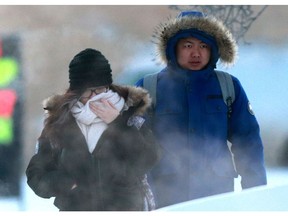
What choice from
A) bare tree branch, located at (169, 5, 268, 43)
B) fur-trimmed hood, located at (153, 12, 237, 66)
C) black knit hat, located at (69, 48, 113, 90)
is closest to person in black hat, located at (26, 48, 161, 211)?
black knit hat, located at (69, 48, 113, 90)

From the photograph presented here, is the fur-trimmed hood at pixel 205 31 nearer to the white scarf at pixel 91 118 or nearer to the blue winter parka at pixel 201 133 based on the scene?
the blue winter parka at pixel 201 133

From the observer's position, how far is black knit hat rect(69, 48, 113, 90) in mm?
2215

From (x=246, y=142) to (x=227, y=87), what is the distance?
0.68ft

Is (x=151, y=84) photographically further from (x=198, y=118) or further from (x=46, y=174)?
(x=46, y=174)

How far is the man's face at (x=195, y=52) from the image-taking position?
2307mm

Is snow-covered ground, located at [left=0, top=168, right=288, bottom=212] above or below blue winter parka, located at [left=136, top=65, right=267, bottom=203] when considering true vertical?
below

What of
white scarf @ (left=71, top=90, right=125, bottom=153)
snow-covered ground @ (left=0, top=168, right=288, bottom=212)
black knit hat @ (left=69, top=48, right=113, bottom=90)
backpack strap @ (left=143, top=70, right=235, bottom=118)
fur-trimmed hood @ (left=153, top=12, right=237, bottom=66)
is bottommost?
snow-covered ground @ (left=0, top=168, right=288, bottom=212)

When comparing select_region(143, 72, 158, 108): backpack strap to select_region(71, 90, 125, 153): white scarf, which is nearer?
select_region(71, 90, 125, 153): white scarf

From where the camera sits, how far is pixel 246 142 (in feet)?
7.64

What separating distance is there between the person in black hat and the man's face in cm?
20

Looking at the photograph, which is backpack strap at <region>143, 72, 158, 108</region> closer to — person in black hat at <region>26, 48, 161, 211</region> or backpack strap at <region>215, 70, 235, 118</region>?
person in black hat at <region>26, 48, 161, 211</region>

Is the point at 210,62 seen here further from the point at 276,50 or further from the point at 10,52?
the point at 10,52

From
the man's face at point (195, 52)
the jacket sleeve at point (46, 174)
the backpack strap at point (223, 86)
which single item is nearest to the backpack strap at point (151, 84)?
the backpack strap at point (223, 86)
